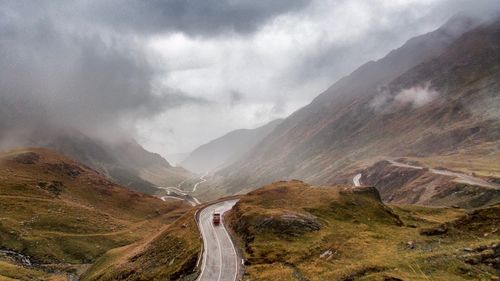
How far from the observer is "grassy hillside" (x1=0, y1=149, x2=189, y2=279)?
307 ft

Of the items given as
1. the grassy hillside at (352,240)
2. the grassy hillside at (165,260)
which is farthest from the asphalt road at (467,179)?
the grassy hillside at (165,260)

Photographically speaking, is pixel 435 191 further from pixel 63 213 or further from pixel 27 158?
pixel 27 158

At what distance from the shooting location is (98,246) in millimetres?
101562

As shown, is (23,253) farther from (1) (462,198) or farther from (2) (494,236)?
(1) (462,198)

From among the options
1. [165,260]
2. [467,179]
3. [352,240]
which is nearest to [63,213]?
[165,260]

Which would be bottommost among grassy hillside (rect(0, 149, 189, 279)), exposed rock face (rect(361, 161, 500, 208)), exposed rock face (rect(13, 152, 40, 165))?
exposed rock face (rect(361, 161, 500, 208))

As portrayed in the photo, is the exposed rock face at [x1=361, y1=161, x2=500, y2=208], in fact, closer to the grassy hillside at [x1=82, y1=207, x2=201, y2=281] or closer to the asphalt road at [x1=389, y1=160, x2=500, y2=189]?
the asphalt road at [x1=389, y1=160, x2=500, y2=189]

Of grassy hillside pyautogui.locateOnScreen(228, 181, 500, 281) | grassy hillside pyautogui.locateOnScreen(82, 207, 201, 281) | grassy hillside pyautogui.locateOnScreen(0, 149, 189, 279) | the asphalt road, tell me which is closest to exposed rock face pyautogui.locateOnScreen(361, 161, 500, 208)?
the asphalt road

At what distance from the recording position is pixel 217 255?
54.5m

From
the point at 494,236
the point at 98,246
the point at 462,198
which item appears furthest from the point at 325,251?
the point at 462,198

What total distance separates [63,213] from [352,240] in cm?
10420

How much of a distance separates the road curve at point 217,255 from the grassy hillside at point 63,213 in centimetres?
4289

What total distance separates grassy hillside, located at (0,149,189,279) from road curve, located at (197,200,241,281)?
→ 1689 inches

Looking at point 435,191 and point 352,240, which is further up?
point 352,240
